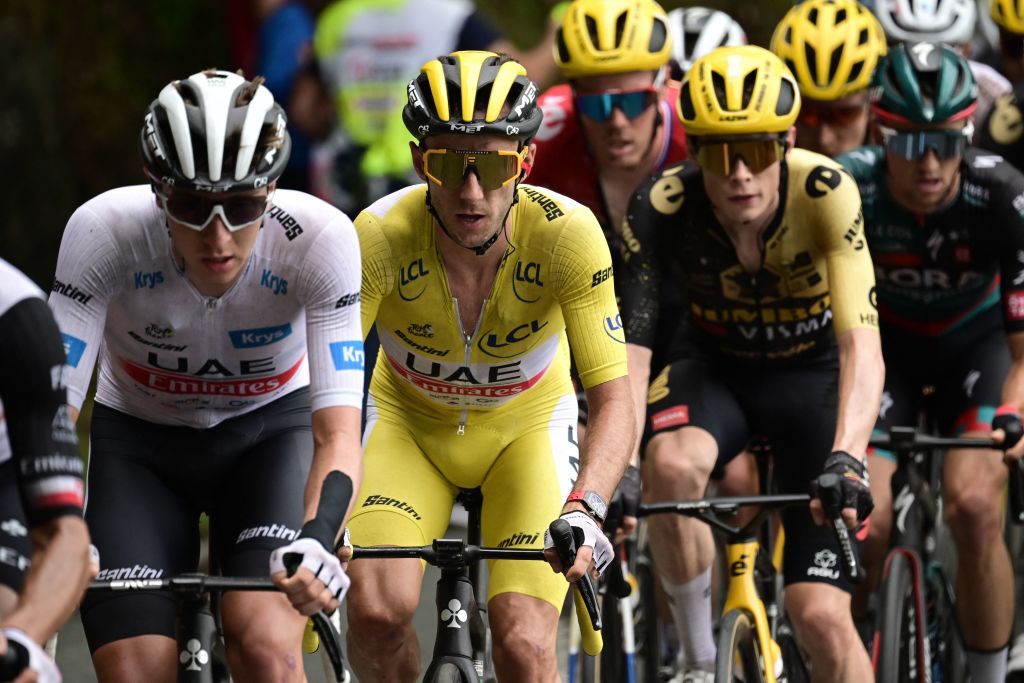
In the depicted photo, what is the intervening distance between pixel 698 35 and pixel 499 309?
3.75 metres

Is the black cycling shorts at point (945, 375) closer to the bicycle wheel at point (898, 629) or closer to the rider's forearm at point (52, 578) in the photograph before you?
the bicycle wheel at point (898, 629)

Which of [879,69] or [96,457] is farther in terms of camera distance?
[879,69]

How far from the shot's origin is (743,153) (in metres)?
6.61

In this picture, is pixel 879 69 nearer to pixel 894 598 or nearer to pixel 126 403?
pixel 894 598

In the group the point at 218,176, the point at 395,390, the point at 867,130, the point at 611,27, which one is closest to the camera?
the point at 218,176

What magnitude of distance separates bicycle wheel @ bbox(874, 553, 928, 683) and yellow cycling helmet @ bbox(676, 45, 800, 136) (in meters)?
1.65

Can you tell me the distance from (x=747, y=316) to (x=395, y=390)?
151 centimetres

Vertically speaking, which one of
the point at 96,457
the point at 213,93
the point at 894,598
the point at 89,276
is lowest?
the point at 894,598

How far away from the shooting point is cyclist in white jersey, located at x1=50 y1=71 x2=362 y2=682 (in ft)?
16.2

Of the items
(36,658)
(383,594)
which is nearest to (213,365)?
(383,594)

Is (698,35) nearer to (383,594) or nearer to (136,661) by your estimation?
(383,594)

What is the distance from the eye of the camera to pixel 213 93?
5023 millimetres

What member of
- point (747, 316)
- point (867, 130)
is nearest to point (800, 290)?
point (747, 316)

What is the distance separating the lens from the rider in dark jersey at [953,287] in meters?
7.09
